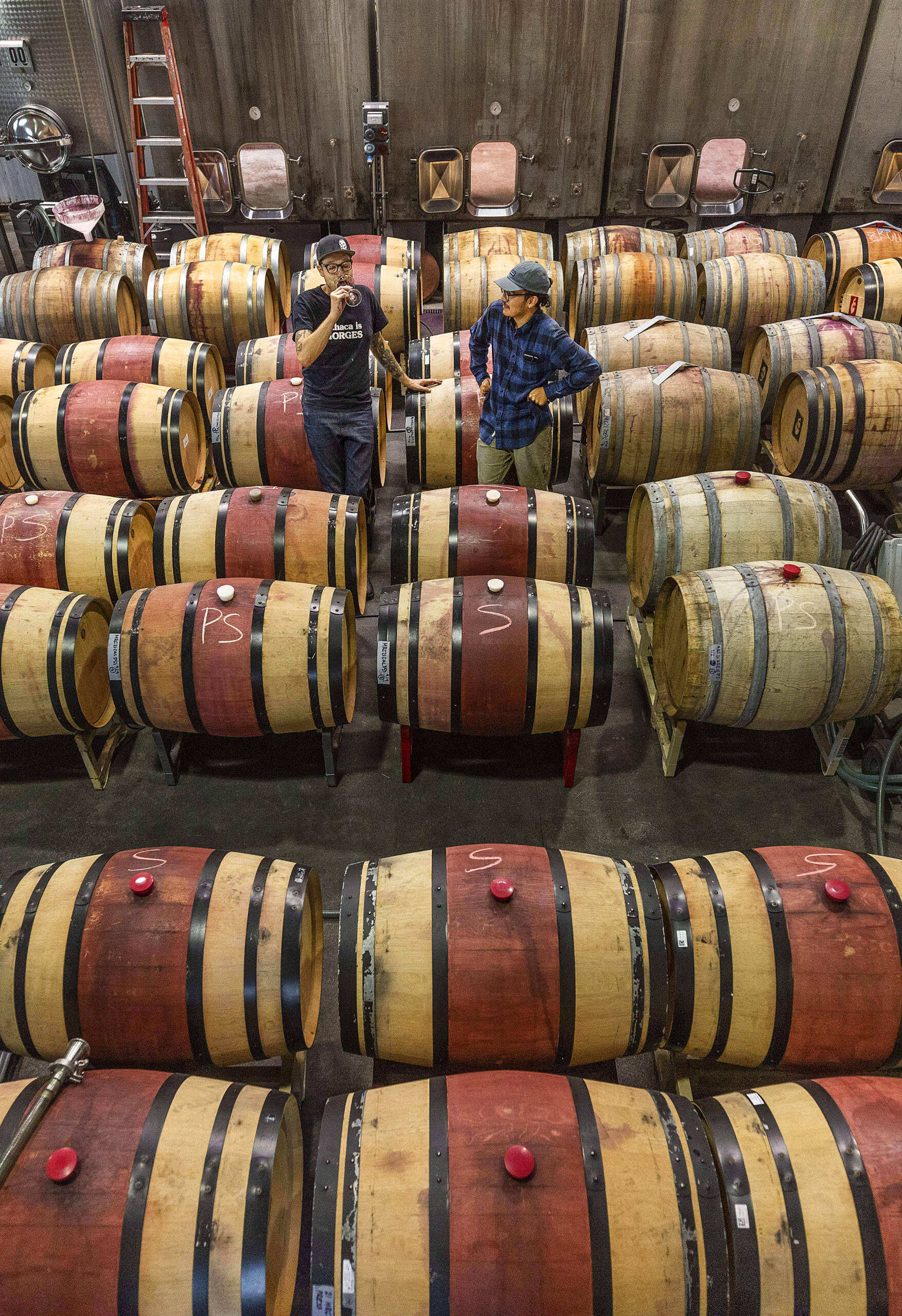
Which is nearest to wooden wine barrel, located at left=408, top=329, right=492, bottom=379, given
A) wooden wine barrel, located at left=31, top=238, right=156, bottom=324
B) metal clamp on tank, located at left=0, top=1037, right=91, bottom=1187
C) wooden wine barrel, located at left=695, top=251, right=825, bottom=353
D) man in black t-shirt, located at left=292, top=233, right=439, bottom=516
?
man in black t-shirt, located at left=292, top=233, right=439, bottom=516

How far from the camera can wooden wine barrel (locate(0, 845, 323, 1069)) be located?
2.68 meters

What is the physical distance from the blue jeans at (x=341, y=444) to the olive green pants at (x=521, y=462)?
2.43 ft

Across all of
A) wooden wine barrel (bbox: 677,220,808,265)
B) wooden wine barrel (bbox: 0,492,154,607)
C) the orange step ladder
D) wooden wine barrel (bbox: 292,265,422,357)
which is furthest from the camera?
the orange step ladder

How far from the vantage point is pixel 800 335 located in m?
6.21

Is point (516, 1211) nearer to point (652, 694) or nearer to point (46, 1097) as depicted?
point (46, 1097)

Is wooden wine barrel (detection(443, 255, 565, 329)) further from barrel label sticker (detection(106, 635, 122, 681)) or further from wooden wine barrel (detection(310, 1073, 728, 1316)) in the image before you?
wooden wine barrel (detection(310, 1073, 728, 1316))

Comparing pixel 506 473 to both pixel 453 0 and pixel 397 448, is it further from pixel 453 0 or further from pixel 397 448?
pixel 453 0

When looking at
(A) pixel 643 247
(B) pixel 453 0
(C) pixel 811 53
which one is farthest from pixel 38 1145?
(C) pixel 811 53

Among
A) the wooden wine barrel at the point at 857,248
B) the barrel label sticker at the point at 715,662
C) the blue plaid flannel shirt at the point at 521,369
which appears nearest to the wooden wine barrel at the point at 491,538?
the blue plaid flannel shirt at the point at 521,369

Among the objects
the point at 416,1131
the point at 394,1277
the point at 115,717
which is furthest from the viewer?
the point at 115,717

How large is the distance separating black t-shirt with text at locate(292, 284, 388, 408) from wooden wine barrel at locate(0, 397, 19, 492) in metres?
2.60

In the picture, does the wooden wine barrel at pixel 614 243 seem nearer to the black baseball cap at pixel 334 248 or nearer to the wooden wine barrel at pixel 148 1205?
the black baseball cap at pixel 334 248

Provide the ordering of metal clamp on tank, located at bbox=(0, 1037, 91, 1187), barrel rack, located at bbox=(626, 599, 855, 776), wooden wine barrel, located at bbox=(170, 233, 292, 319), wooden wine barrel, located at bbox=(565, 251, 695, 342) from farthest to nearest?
wooden wine barrel, located at bbox=(170, 233, 292, 319) < wooden wine barrel, located at bbox=(565, 251, 695, 342) < barrel rack, located at bbox=(626, 599, 855, 776) < metal clamp on tank, located at bbox=(0, 1037, 91, 1187)

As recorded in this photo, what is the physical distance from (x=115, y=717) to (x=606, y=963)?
3.11m
